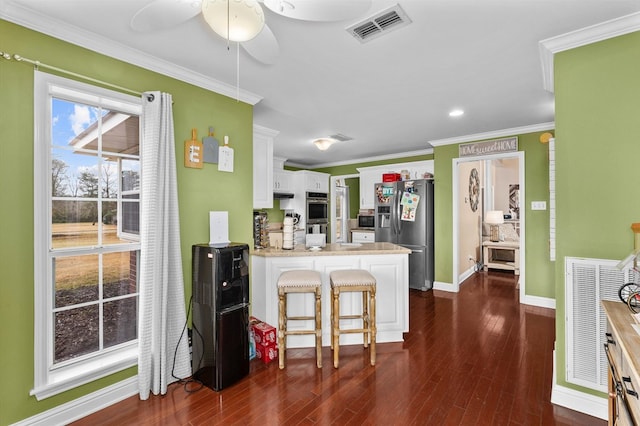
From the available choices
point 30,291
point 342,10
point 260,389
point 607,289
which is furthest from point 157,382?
point 607,289

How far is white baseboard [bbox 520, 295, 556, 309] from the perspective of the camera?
3954mm

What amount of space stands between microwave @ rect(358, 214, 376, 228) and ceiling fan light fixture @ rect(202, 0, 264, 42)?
5.14 metres

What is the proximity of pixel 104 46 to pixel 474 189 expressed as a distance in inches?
245

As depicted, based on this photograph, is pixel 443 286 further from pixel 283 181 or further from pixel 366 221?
pixel 283 181

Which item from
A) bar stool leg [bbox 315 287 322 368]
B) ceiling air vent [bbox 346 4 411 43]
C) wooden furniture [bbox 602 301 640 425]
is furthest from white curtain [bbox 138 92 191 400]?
wooden furniture [bbox 602 301 640 425]

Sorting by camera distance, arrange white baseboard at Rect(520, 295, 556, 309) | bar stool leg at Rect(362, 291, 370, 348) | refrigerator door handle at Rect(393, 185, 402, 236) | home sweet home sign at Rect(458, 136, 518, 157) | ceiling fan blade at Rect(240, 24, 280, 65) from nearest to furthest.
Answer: ceiling fan blade at Rect(240, 24, 280, 65)
bar stool leg at Rect(362, 291, 370, 348)
white baseboard at Rect(520, 295, 556, 309)
home sweet home sign at Rect(458, 136, 518, 157)
refrigerator door handle at Rect(393, 185, 402, 236)

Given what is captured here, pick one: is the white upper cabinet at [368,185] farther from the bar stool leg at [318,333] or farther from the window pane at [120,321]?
the window pane at [120,321]

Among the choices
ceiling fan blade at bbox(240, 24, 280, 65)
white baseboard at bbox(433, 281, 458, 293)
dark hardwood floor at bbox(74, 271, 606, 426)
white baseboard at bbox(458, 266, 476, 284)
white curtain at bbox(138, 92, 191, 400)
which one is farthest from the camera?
white baseboard at bbox(458, 266, 476, 284)

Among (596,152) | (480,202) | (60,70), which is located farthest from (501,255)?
(60,70)

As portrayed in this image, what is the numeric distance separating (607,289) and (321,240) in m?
2.21

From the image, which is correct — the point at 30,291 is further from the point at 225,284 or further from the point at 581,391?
Answer: the point at 581,391

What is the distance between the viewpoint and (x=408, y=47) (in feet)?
6.81

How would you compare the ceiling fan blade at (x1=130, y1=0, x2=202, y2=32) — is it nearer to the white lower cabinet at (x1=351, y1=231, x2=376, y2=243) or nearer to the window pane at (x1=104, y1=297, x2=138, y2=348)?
the window pane at (x1=104, y1=297, x2=138, y2=348)

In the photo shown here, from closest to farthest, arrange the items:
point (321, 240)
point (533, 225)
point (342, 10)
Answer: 1. point (342, 10)
2. point (321, 240)
3. point (533, 225)
